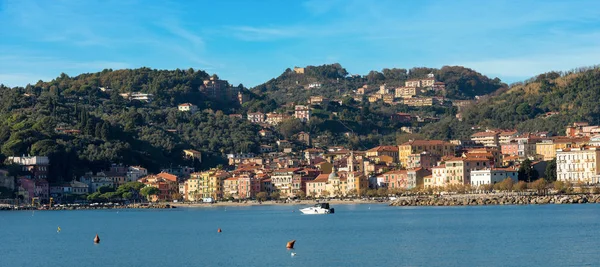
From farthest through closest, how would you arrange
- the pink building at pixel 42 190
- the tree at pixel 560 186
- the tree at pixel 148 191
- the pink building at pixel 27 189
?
the tree at pixel 148 191
the pink building at pixel 42 190
the pink building at pixel 27 189
the tree at pixel 560 186

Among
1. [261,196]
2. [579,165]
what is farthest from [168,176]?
[579,165]

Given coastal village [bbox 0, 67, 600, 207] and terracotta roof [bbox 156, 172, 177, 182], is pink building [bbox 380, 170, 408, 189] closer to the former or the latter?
coastal village [bbox 0, 67, 600, 207]

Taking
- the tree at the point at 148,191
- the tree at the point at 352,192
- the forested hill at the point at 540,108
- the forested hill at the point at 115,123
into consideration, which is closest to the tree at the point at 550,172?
the tree at the point at 352,192

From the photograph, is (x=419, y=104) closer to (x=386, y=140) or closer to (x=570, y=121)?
(x=386, y=140)

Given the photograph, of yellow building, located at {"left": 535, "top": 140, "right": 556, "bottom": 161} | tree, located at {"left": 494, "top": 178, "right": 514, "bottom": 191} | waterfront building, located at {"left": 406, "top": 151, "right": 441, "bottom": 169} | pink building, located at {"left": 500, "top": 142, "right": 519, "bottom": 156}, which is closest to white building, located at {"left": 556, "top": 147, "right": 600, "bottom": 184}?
tree, located at {"left": 494, "top": 178, "right": 514, "bottom": 191}

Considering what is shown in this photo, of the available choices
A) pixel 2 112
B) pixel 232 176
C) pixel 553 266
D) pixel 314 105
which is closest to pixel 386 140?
pixel 314 105

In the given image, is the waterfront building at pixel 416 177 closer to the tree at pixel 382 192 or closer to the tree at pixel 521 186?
the tree at pixel 382 192
